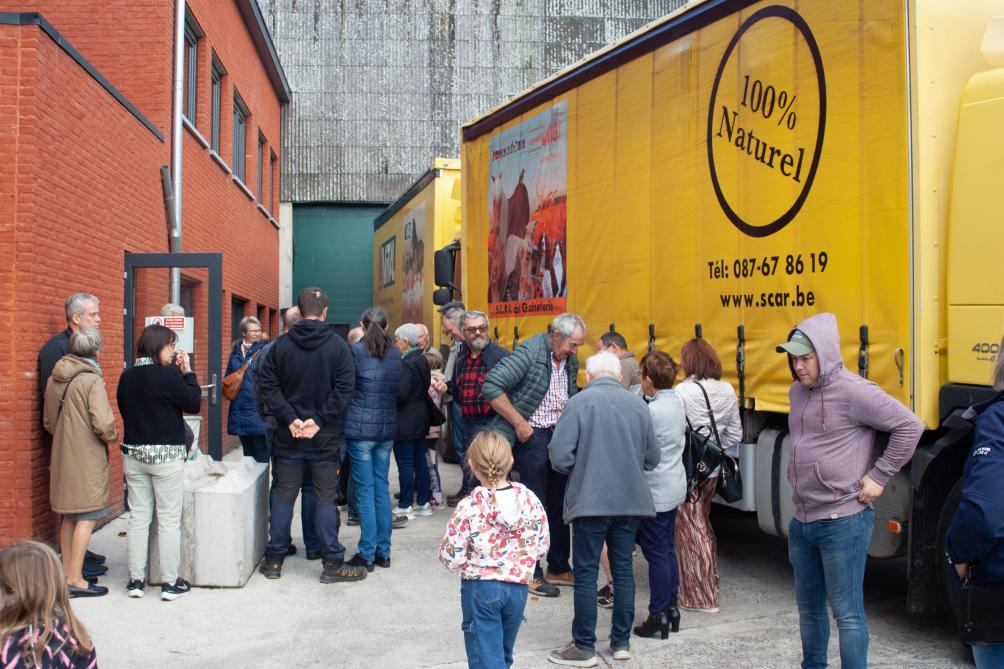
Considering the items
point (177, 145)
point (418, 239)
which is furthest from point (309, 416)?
point (418, 239)

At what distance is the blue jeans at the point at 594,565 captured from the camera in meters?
4.95

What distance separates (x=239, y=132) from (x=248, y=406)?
36.6ft

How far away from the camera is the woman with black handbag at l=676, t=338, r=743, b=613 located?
590cm

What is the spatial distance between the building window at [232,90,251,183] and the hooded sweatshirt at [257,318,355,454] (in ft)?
38.3

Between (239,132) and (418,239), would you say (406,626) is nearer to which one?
(418,239)

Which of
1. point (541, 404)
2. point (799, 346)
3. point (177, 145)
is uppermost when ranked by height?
point (177, 145)

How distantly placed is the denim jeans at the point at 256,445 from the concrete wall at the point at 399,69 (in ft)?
56.2

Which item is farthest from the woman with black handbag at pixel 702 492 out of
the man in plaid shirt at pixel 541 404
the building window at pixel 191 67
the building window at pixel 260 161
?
the building window at pixel 260 161

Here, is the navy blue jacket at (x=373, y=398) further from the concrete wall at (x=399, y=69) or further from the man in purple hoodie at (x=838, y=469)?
the concrete wall at (x=399, y=69)

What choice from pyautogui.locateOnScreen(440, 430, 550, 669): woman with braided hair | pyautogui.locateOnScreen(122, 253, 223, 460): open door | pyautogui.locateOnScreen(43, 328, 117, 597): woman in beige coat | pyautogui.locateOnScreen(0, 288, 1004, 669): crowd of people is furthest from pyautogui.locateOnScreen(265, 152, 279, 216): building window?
pyautogui.locateOnScreen(440, 430, 550, 669): woman with braided hair

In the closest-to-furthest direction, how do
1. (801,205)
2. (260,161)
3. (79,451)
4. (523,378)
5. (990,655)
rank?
1. (990,655)
2. (801,205)
3. (79,451)
4. (523,378)
5. (260,161)

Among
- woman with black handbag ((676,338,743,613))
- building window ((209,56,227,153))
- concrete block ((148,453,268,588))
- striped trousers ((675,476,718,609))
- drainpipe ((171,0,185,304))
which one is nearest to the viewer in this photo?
woman with black handbag ((676,338,743,613))

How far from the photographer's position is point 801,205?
5.72 m

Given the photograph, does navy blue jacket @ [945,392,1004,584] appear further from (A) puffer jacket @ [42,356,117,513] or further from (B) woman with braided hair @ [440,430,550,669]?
(A) puffer jacket @ [42,356,117,513]
